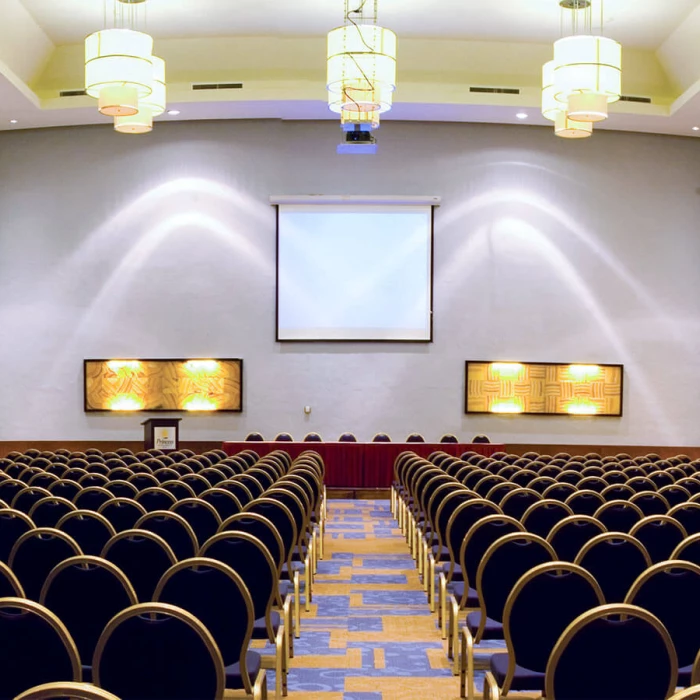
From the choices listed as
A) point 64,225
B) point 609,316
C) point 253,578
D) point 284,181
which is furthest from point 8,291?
point 253,578

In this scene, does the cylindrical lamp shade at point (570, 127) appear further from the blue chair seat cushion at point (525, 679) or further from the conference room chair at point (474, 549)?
the blue chair seat cushion at point (525, 679)

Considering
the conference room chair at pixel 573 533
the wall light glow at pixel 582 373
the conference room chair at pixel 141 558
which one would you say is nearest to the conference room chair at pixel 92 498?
the conference room chair at pixel 141 558

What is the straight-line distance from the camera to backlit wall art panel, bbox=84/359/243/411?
17453 mm

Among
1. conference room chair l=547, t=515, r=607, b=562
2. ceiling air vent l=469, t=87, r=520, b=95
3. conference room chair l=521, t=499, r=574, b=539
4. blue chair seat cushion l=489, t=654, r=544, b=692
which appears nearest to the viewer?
blue chair seat cushion l=489, t=654, r=544, b=692

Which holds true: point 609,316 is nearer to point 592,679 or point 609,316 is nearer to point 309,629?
point 309,629

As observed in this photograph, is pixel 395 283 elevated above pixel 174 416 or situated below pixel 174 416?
above

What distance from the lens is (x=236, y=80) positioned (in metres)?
16.1

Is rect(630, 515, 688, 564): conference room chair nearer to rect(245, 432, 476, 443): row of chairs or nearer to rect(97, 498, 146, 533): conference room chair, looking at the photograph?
rect(97, 498, 146, 533): conference room chair

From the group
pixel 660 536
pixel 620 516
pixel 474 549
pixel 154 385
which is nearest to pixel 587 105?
pixel 620 516

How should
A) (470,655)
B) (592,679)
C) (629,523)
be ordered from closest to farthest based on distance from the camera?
1. (592,679)
2. (470,655)
3. (629,523)

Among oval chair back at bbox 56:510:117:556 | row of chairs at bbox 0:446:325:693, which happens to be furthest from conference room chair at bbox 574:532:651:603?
oval chair back at bbox 56:510:117:556

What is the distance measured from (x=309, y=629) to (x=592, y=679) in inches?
137

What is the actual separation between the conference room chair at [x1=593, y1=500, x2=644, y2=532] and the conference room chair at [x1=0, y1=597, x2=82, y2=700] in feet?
13.2

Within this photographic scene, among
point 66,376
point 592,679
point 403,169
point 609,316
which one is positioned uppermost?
point 403,169
